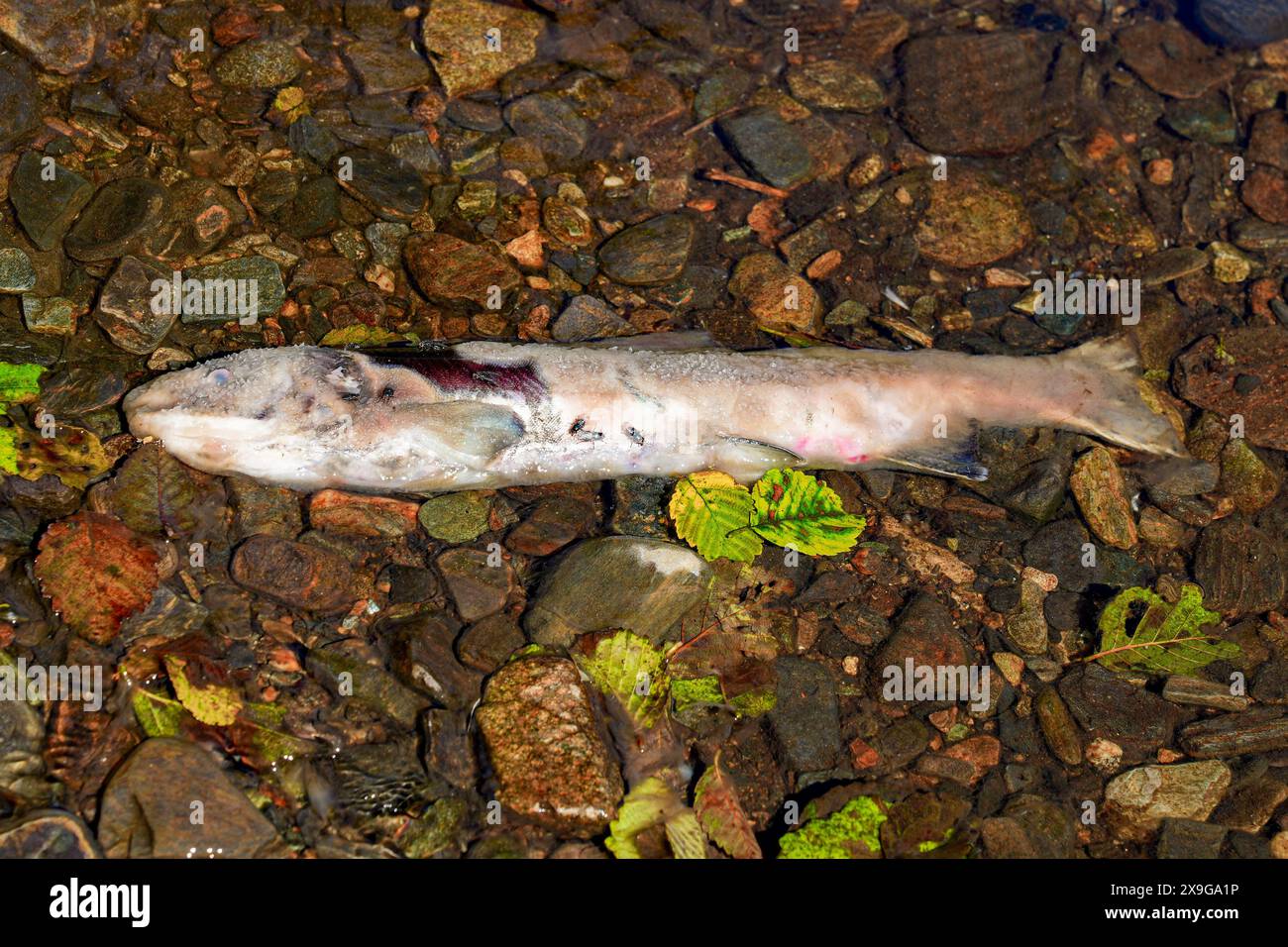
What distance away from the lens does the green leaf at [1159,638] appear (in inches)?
224

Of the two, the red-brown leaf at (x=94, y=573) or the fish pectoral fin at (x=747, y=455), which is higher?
the fish pectoral fin at (x=747, y=455)

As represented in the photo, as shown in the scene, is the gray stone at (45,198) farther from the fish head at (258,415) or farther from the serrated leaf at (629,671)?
the serrated leaf at (629,671)

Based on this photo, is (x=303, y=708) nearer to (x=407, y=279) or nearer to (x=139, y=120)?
(x=407, y=279)

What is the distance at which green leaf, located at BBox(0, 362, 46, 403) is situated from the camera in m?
5.62

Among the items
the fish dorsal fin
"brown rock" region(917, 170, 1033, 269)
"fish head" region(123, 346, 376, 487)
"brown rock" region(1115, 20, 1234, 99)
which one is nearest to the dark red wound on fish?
"fish head" region(123, 346, 376, 487)

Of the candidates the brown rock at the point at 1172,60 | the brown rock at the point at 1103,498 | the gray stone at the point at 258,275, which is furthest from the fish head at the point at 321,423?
the brown rock at the point at 1172,60

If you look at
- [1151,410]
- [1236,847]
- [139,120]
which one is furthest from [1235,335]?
[139,120]

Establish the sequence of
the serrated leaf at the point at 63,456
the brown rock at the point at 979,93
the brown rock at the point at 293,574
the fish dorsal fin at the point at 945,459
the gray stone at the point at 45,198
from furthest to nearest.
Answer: the brown rock at the point at 979,93, the gray stone at the point at 45,198, the fish dorsal fin at the point at 945,459, the serrated leaf at the point at 63,456, the brown rock at the point at 293,574

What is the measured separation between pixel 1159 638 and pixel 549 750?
11.9 feet

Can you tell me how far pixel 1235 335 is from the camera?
6.87m

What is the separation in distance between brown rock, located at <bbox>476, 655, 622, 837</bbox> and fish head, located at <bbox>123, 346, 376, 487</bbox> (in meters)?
1.66

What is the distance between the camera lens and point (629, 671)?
5.25m

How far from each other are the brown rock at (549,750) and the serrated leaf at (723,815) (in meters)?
0.43

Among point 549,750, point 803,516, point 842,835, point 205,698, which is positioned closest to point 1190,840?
point 842,835
